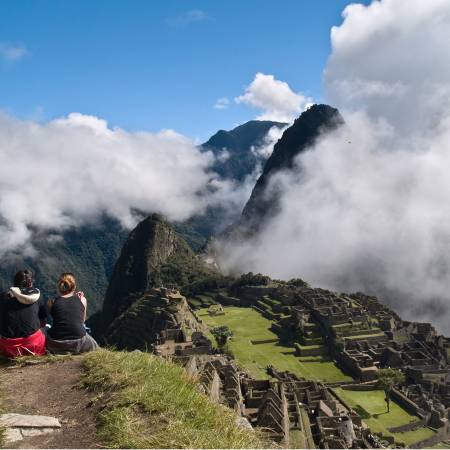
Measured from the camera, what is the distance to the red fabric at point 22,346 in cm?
702

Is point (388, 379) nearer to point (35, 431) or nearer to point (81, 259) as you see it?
point (35, 431)

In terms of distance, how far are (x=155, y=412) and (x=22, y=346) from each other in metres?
3.29

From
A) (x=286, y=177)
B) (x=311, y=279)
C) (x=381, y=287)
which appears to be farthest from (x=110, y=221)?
(x=381, y=287)

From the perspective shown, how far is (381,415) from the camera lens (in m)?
31.2

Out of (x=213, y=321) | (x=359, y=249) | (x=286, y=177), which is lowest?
(x=213, y=321)

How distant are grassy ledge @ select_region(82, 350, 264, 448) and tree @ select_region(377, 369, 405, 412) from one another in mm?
32303

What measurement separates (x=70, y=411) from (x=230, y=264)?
4505 inches

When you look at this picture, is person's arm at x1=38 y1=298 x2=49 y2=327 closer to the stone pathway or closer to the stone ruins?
the stone pathway

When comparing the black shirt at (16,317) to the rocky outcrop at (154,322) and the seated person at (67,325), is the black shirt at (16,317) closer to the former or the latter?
the seated person at (67,325)

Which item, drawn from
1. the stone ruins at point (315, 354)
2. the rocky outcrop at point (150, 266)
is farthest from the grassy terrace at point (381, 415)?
the rocky outcrop at point (150, 266)

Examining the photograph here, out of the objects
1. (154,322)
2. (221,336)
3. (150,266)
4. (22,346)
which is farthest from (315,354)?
(150,266)

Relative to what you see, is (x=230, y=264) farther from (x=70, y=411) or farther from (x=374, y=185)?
(x=70, y=411)

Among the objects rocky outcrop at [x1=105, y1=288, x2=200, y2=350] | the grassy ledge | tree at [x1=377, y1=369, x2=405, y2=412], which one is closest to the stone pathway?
the grassy ledge

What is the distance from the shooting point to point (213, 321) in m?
54.6
